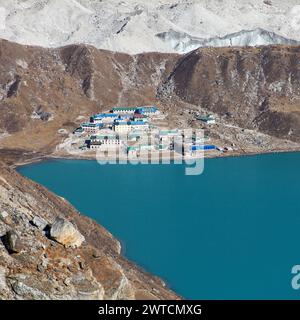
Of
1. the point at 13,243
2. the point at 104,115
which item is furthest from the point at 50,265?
the point at 104,115

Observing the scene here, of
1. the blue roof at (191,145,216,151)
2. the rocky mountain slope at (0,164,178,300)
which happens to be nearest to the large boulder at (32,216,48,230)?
the rocky mountain slope at (0,164,178,300)

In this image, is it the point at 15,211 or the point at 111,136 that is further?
the point at 111,136

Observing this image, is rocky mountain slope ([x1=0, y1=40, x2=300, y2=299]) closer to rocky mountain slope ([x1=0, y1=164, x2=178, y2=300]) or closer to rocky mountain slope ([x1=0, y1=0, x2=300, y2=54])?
rocky mountain slope ([x1=0, y1=0, x2=300, y2=54])

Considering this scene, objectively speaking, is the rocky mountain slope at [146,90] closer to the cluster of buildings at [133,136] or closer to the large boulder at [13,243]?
the cluster of buildings at [133,136]
